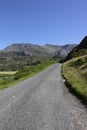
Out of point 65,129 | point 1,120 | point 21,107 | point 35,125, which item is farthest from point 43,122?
point 21,107

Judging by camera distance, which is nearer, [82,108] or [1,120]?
[1,120]

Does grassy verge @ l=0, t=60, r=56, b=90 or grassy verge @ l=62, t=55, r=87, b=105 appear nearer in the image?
grassy verge @ l=62, t=55, r=87, b=105

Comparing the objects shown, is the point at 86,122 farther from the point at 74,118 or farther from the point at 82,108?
the point at 82,108

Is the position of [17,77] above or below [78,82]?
below

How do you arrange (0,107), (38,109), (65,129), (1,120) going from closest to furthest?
(65,129) < (1,120) < (38,109) < (0,107)

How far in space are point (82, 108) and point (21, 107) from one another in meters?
3.62

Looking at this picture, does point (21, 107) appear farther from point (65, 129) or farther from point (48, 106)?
point (65, 129)

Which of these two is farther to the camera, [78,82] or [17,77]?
[17,77]

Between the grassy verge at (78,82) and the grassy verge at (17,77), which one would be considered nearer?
the grassy verge at (78,82)

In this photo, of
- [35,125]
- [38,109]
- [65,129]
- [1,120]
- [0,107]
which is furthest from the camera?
[0,107]

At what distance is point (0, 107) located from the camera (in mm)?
14211

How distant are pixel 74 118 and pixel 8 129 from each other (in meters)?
3.35

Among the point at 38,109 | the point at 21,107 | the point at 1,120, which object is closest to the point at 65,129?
the point at 1,120

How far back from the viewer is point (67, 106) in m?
14.0
